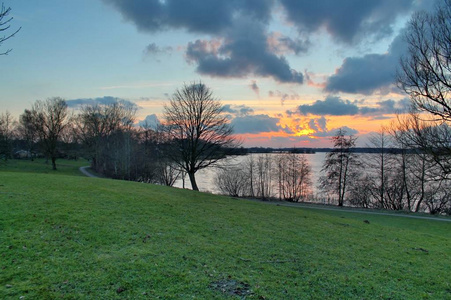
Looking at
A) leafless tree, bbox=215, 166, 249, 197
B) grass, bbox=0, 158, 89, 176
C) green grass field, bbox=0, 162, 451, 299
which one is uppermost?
green grass field, bbox=0, 162, 451, 299

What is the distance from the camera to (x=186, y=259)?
5.01 metres

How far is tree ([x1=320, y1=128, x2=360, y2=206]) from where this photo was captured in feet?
111

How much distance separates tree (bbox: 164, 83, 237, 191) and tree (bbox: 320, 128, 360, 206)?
717 inches

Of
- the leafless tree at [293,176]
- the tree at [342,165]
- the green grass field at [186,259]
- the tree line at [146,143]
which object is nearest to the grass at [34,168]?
the tree line at [146,143]

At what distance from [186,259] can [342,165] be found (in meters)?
34.4

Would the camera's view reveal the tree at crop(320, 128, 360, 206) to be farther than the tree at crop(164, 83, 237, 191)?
Yes

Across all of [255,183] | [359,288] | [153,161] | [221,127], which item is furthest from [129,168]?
[359,288]

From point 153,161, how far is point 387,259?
3440cm

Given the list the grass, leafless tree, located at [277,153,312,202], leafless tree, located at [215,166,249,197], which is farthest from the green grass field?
the grass

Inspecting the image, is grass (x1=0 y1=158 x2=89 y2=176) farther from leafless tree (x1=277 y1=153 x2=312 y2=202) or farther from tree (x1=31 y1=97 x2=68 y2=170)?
leafless tree (x1=277 y1=153 x2=312 y2=202)

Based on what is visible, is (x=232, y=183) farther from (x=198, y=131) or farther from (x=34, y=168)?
(x=34, y=168)

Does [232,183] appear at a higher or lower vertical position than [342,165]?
lower

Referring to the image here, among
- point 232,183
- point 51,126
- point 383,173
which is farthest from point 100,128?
point 383,173

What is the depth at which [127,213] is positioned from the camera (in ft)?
26.8
